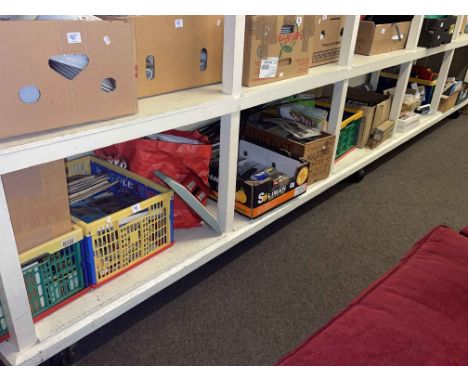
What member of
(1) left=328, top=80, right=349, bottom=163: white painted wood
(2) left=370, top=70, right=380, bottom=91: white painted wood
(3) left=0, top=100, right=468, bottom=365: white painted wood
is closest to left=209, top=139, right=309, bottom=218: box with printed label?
(3) left=0, top=100, right=468, bottom=365: white painted wood

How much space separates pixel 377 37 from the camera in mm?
2119

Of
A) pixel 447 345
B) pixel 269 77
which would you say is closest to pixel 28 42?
pixel 269 77

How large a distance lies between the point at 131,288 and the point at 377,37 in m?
1.70

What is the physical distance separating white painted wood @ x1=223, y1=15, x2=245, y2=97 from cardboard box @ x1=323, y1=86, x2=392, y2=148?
47.8 inches

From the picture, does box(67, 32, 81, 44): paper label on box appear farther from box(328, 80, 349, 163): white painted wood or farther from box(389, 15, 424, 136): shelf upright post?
box(389, 15, 424, 136): shelf upright post

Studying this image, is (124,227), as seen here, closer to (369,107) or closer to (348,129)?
(348,129)

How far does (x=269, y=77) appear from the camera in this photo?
4.96ft

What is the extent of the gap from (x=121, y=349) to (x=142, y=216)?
41 cm

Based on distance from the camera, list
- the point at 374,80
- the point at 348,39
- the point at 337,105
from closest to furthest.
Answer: the point at 348,39
the point at 337,105
the point at 374,80

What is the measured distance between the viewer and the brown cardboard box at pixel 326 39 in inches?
68.8

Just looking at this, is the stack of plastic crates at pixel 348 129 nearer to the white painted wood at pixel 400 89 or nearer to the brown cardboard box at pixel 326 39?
→ the white painted wood at pixel 400 89

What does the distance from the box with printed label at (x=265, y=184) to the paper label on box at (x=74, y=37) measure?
845mm

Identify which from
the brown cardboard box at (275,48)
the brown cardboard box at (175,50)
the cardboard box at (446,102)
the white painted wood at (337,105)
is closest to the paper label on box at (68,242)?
the brown cardboard box at (175,50)

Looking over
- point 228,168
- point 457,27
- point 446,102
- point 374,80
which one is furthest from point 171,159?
point 446,102
